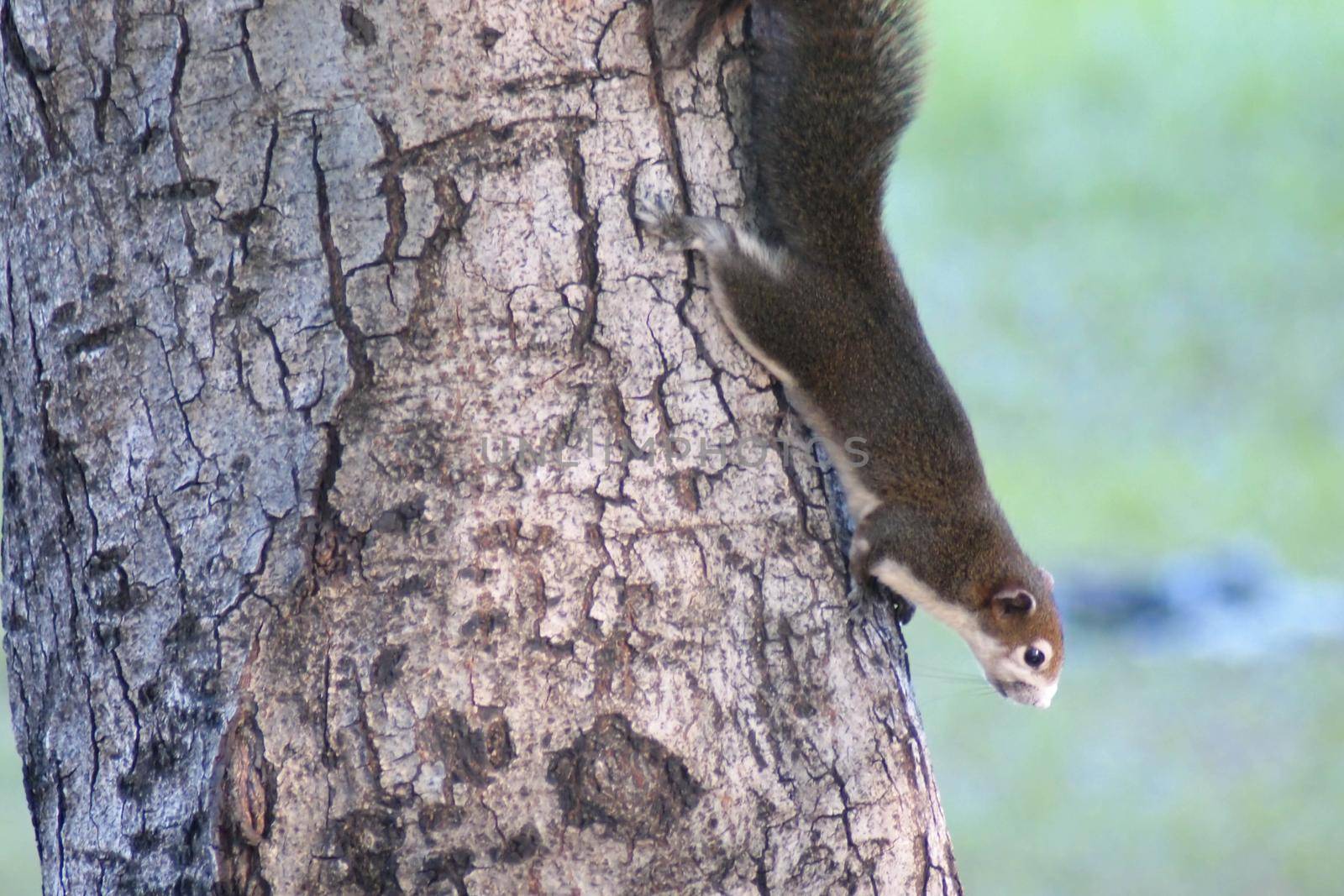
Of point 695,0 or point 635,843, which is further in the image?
point 695,0

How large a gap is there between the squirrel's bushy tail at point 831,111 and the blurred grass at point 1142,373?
2498mm

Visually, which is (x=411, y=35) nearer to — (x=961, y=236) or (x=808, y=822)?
(x=808, y=822)

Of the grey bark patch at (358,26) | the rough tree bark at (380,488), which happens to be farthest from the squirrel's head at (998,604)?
the grey bark patch at (358,26)

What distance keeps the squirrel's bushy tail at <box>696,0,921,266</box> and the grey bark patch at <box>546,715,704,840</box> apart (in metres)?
0.70

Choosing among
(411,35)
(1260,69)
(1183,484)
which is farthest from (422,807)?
(1260,69)

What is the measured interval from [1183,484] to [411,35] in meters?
4.89

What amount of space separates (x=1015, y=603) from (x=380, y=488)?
138 cm

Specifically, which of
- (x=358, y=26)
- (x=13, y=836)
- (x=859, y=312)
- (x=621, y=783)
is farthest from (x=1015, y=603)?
(x=13, y=836)

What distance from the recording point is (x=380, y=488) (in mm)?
1587

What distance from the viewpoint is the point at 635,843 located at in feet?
5.24

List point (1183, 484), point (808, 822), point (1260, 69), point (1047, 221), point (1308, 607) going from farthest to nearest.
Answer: point (1260, 69), point (1047, 221), point (1183, 484), point (1308, 607), point (808, 822)

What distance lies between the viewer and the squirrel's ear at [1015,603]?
2600mm

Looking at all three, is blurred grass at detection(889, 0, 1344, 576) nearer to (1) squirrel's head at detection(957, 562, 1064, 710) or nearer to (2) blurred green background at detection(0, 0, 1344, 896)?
(2) blurred green background at detection(0, 0, 1344, 896)

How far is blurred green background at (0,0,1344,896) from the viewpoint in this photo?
4.26m
